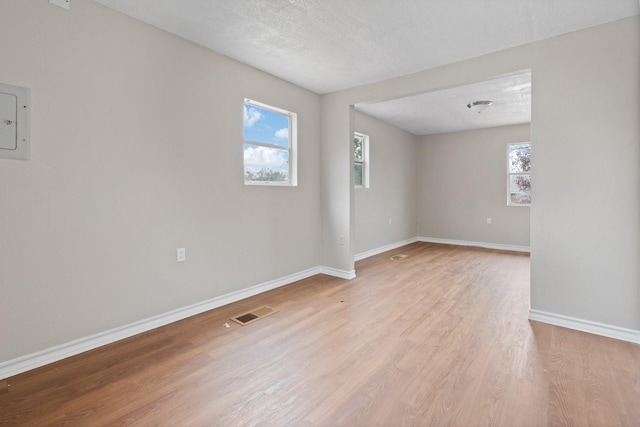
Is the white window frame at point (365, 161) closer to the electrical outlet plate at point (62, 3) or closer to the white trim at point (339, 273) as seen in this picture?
the white trim at point (339, 273)

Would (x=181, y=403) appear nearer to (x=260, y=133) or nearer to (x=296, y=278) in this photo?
(x=296, y=278)

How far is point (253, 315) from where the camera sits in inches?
116

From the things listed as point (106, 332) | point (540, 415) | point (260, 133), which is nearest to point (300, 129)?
A: point (260, 133)

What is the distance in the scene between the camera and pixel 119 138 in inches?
95.9

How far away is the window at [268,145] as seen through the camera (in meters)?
3.54

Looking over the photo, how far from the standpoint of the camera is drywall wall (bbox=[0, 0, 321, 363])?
6.62 feet

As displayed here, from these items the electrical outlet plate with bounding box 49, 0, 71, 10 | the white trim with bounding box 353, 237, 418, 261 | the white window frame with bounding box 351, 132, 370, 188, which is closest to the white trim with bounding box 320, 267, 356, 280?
the white trim with bounding box 353, 237, 418, 261

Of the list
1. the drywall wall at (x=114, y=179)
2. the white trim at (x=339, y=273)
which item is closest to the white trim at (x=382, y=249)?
the white trim at (x=339, y=273)

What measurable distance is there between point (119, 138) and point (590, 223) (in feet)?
13.0

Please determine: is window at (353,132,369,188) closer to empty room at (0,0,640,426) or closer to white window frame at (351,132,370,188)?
white window frame at (351,132,370,188)

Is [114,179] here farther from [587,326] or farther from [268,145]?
[587,326]

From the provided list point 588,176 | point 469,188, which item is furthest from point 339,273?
point 469,188

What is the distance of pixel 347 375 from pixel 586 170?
→ 2.60m

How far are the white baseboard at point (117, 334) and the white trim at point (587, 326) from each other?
2.74 meters
